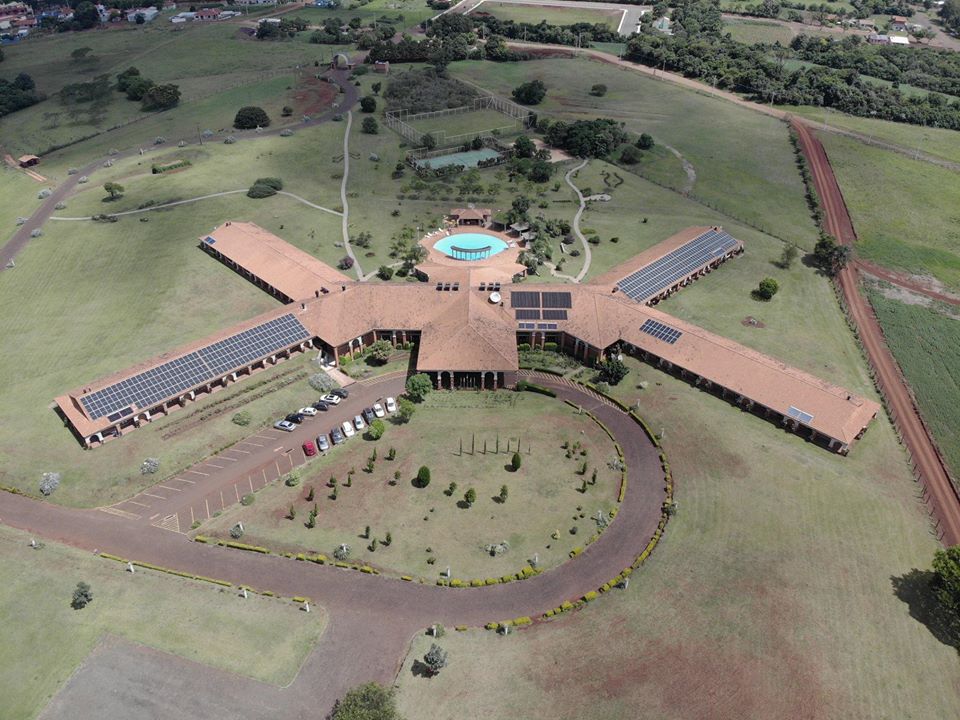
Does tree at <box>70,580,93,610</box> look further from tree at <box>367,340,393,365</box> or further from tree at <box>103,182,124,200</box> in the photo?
tree at <box>103,182,124,200</box>

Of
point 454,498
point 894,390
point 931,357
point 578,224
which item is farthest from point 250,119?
A: point 931,357

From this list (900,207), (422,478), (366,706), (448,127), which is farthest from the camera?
(448,127)

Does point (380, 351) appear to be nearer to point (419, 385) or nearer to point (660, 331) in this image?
point (419, 385)

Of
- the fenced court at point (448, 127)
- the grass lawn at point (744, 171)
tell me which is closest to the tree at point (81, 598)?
the grass lawn at point (744, 171)

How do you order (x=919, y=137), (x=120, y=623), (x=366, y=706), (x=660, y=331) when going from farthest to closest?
(x=919, y=137), (x=660, y=331), (x=120, y=623), (x=366, y=706)

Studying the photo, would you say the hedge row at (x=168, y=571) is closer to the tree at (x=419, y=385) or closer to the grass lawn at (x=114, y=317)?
the grass lawn at (x=114, y=317)

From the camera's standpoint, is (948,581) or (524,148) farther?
(524,148)
